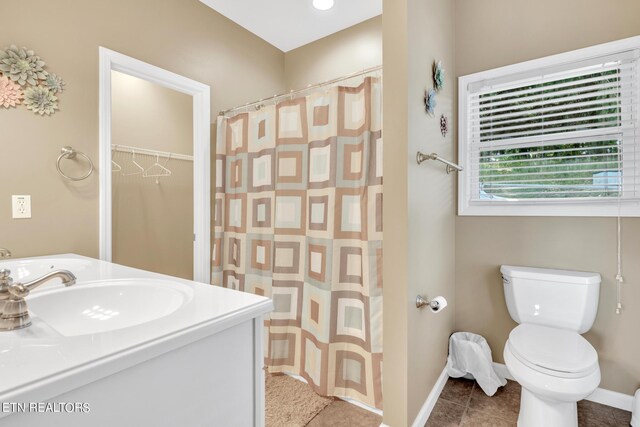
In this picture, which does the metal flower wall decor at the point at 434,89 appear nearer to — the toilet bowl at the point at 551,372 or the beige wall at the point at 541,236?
the beige wall at the point at 541,236

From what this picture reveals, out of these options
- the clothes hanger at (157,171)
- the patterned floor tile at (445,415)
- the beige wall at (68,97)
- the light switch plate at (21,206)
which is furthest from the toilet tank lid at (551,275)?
the clothes hanger at (157,171)

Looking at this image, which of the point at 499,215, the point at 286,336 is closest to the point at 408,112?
the point at 499,215

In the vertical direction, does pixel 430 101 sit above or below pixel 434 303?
above

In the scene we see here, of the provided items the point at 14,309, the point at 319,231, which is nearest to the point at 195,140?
the point at 319,231

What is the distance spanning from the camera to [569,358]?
4.27ft

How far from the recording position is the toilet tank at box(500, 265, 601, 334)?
1.60 m

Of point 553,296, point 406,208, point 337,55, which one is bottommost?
point 553,296

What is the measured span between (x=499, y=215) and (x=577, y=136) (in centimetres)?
59

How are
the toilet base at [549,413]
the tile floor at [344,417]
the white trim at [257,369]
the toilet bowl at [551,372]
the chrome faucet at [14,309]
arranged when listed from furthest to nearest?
the tile floor at [344,417] < the toilet base at [549,413] < the toilet bowl at [551,372] < the white trim at [257,369] < the chrome faucet at [14,309]

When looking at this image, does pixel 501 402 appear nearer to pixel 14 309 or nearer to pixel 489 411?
pixel 489 411

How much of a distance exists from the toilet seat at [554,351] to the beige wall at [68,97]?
2.27 meters

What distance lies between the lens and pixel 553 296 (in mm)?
1660

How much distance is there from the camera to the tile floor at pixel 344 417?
1.56 metres

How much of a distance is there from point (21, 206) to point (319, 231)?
1488 mm
